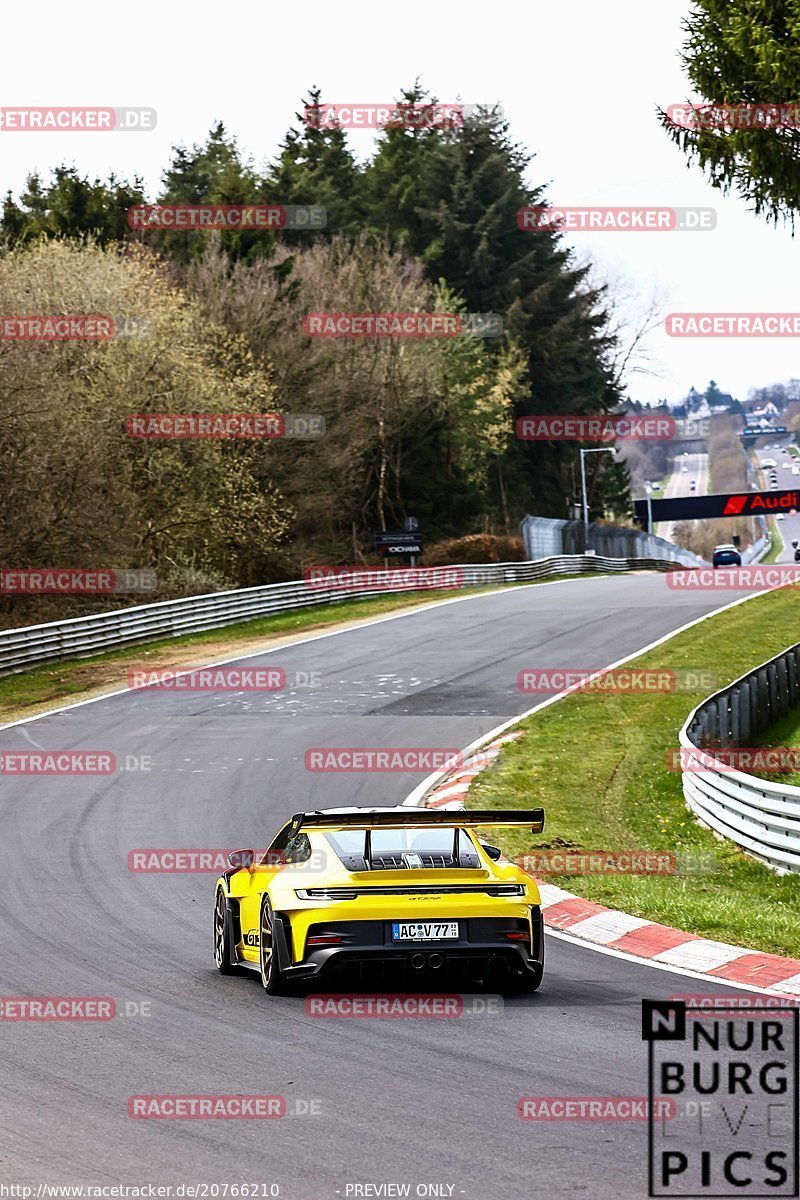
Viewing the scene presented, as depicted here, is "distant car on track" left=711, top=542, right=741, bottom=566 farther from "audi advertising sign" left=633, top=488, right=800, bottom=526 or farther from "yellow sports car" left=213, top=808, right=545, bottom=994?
"yellow sports car" left=213, top=808, right=545, bottom=994

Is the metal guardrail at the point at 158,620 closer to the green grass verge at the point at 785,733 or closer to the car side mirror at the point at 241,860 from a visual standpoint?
the green grass verge at the point at 785,733

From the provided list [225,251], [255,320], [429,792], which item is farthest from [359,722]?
[225,251]

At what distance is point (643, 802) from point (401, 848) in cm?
1039

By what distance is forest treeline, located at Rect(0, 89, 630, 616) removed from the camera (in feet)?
138

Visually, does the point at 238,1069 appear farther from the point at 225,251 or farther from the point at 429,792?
the point at 225,251

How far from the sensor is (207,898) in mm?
14102

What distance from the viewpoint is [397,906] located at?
9.73 m

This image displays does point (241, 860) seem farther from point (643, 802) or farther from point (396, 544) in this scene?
point (396, 544)

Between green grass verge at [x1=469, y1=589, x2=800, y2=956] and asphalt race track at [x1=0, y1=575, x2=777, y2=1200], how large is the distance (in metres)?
1.39

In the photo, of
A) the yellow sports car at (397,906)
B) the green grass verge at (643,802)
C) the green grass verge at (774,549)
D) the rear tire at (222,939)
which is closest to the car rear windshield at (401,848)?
the yellow sports car at (397,906)

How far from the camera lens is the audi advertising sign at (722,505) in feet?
309

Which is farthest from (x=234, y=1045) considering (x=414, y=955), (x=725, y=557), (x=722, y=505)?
(x=722, y=505)

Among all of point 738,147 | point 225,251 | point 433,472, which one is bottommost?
point 433,472

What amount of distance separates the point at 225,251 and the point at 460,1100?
60582mm
